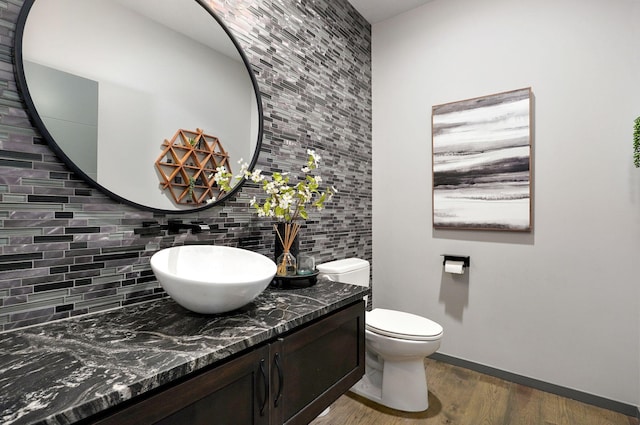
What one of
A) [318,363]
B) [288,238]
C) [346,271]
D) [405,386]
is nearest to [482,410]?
[405,386]

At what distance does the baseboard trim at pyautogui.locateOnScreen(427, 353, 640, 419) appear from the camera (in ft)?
6.13

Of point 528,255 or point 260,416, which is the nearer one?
point 260,416

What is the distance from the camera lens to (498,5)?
2264mm

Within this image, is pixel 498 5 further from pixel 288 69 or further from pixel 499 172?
A: pixel 288 69

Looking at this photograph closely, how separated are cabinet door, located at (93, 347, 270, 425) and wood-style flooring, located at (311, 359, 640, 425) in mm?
1088

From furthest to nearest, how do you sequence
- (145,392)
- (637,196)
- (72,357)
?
(637,196) → (72,357) → (145,392)

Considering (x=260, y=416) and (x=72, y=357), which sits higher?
(x=72, y=357)

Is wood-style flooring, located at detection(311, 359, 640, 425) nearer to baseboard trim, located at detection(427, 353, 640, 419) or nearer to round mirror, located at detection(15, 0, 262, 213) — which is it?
baseboard trim, located at detection(427, 353, 640, 419)

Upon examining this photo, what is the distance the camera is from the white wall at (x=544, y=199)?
6.19 feet

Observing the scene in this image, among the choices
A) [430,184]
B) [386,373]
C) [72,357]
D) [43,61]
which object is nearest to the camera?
[72,357]

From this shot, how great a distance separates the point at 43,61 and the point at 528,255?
8.69ft

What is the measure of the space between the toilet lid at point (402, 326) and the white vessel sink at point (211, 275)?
0.94 m

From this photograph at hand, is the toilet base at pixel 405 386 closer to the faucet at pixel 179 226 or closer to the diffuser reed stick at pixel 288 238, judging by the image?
the diffuser reed stick at pixel 288 238

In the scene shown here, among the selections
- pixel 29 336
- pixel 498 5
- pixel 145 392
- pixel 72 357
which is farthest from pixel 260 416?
pixel 498 5
